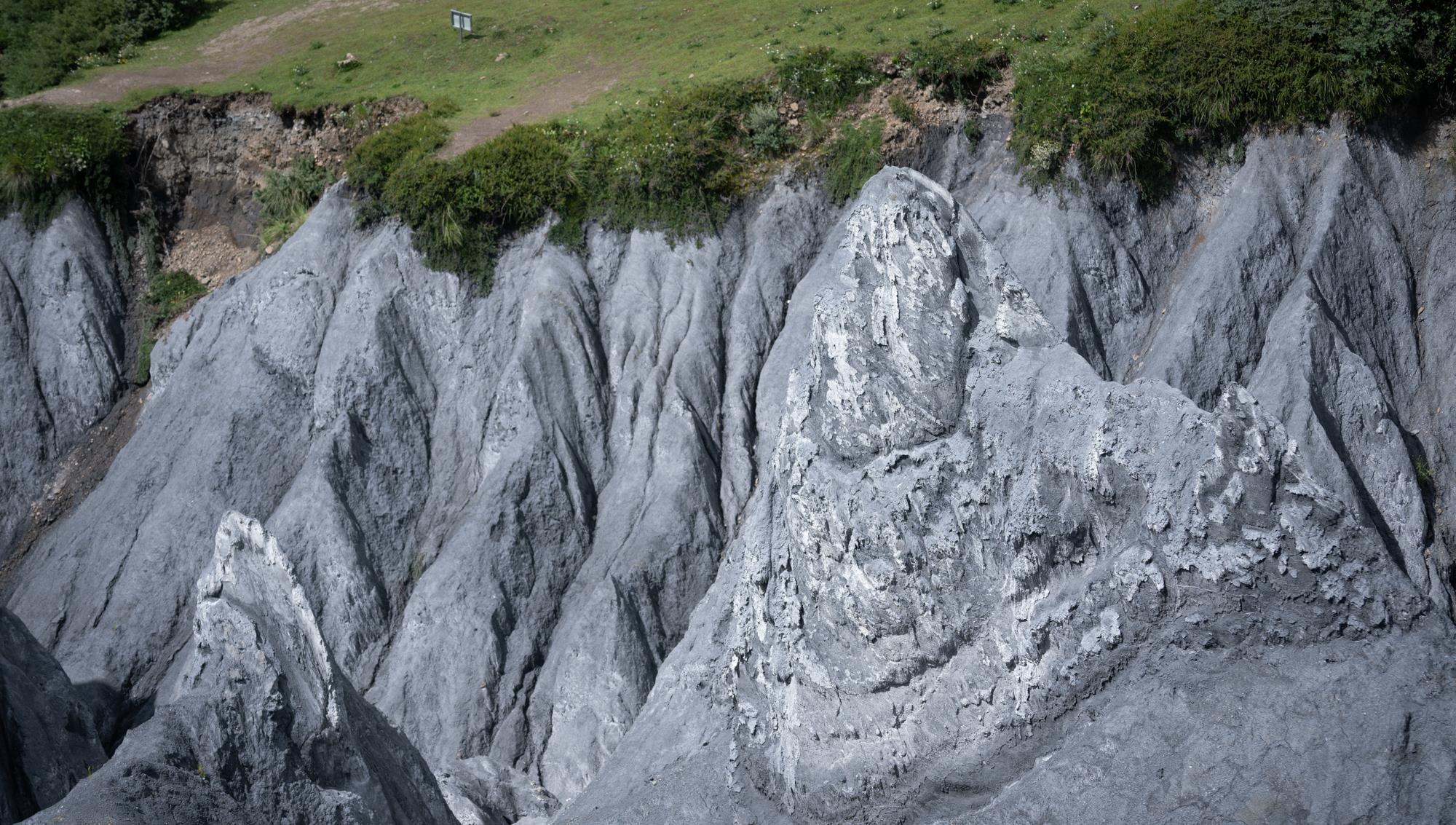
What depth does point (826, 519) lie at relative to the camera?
1375 cm

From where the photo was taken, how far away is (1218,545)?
11.5 meters

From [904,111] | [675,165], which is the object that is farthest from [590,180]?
[904,111]

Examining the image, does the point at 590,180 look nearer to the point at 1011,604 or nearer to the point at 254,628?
the point at 254,628

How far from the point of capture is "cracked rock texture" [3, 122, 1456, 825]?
1137 cm

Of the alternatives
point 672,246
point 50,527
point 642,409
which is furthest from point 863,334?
point 50,527

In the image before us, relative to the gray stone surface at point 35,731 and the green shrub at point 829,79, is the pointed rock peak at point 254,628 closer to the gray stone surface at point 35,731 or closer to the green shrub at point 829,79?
the gray stone surface at point 35,731

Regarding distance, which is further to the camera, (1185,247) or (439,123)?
(439,123)

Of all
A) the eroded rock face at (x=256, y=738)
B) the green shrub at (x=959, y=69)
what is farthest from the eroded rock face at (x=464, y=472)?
the eroded rock face at (x=256, y=738)

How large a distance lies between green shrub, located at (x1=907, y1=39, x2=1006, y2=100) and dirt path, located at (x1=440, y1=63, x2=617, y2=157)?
7.50 metres

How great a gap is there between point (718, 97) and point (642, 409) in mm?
6939

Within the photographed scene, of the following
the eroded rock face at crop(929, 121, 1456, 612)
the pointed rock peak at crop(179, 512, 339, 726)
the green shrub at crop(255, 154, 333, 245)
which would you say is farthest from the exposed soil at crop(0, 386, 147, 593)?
the eroded rock face at crop(929, 121, 1456, 612)

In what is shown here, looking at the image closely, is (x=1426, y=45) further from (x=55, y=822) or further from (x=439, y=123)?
(x=55, y=822)

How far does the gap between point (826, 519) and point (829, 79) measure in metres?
14.9

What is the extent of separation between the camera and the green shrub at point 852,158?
25656 mm
